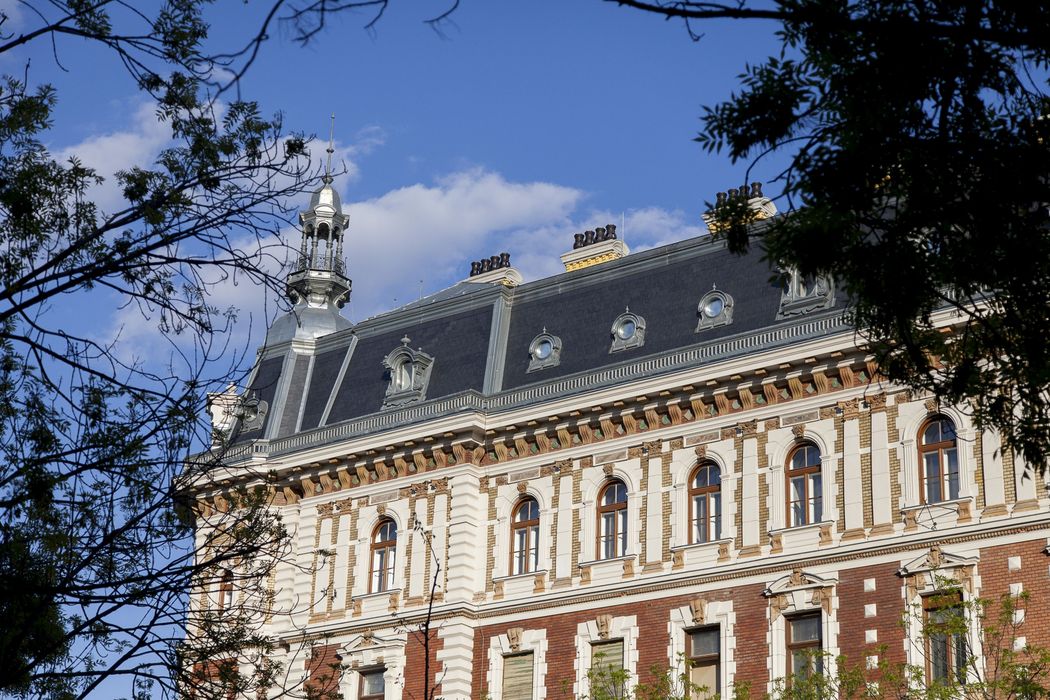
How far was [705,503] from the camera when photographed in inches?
1639

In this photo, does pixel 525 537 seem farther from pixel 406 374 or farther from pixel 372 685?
pixel 406 374

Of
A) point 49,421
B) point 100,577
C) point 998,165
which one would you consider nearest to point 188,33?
point 49,421

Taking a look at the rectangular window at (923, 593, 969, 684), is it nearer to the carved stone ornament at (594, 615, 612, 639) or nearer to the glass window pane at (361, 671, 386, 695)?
the carved stone ornament at (594, 615, 612, 639)

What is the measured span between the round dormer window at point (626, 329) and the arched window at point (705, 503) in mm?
4427

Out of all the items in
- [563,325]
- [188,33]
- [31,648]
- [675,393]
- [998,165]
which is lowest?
[31,648]

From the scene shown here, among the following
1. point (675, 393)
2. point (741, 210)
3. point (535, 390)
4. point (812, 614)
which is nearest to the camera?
point (741, 210)

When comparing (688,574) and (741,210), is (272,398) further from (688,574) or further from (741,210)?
(741,210)

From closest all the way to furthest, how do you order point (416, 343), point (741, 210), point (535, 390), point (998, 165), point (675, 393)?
1. point (998, 165)
2. point (741, 210)
3. point (675, 393)
4. point (535, 390)
5. point (416, 343)

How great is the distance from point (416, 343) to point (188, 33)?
102 ft

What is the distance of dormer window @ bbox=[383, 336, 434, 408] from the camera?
4772cm

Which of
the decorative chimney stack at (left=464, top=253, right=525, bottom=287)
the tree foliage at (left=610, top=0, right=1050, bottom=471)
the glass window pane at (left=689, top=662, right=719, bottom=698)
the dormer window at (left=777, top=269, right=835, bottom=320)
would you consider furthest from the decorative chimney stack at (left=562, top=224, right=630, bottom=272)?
the tree foliage at (left=610, top=0, right=1050, bottom=471)

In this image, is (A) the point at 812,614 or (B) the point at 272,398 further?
(B) the point at 272,398

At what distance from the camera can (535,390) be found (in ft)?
148

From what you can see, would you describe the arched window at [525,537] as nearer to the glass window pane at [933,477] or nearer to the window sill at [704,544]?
the window sill at [704,544]
